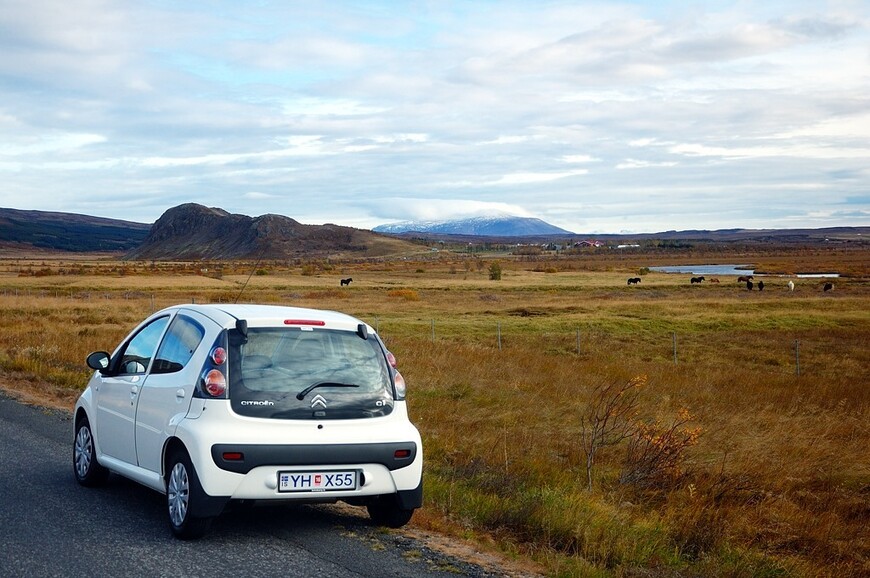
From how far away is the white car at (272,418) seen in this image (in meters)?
6.27

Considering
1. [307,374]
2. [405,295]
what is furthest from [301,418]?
[405,295]

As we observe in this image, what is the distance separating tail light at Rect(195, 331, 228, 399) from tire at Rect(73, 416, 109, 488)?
2372 mm

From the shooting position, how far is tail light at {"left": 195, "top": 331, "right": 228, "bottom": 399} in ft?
20.8

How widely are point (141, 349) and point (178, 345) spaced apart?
961 mm

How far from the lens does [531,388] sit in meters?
17.6

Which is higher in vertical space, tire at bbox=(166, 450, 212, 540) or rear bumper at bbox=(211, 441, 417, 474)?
rear bumper at bbox=(211, 441, 417, 474)

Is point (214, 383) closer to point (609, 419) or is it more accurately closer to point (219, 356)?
point (219, 356)

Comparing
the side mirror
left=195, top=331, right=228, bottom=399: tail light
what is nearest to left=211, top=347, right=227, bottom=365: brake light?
left=195, top=331, right=228, bottom=399: tail light

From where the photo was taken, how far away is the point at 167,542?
6426 millimetres

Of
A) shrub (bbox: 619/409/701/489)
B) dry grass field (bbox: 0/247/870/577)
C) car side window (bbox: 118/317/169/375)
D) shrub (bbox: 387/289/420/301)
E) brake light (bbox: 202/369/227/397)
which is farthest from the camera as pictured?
shrub (bbox: 387/289/420/301)

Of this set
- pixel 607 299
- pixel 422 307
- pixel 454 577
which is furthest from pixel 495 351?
pixel 607 299

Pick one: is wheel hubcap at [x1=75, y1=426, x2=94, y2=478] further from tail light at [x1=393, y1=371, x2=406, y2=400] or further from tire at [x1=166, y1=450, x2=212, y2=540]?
tail light at [x1=393, y1=371, x2=406, y2=400]

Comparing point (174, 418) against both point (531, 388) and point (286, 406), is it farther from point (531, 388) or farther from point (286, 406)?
point (531, 388)

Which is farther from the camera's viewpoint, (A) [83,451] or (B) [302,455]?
(A) [83,451]
